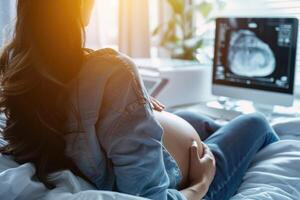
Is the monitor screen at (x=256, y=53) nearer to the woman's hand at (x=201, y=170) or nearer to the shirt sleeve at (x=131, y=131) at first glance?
the woman's hand at (x=201, y=170)

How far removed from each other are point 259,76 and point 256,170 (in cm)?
65

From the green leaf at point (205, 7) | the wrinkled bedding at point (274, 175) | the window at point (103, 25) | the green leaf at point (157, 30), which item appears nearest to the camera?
the wrinkled bedding at point (274, 175)

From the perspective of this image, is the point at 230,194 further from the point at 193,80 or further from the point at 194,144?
the point at 193,80

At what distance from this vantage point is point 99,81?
2.81ft

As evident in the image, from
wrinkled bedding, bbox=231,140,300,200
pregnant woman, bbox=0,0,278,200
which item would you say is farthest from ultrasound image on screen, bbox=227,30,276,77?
pregnant woman, bbox=0,0,278,200

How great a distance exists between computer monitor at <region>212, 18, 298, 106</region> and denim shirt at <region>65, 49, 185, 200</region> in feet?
3.23

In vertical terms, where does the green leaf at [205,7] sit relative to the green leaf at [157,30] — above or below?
above

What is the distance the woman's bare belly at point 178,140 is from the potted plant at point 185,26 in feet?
4.14

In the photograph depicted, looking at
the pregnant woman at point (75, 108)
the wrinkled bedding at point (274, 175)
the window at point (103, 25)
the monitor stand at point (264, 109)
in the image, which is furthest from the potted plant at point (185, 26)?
the pregnant woman at point (75, 108)

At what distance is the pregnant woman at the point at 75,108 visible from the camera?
0.84m

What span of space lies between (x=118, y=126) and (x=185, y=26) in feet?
5.60

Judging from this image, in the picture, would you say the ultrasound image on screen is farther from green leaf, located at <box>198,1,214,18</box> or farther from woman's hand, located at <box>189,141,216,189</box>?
woman's hand, located at <box>189,141,216,189</box>

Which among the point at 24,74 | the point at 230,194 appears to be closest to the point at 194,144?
the point at 230,194

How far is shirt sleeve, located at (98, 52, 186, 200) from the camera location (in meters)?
0.84
